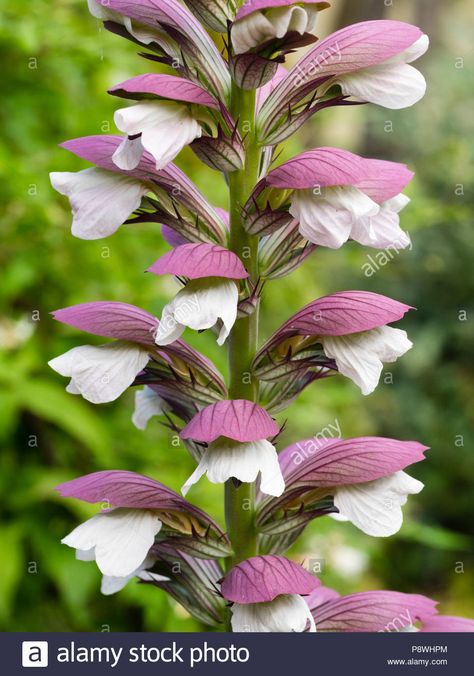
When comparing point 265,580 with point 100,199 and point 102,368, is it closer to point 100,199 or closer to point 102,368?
point 102,368

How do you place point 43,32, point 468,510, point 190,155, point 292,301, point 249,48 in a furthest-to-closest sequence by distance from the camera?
1. point 468,510
2. point 190,155
3. point 292,301
4. point 43,32
5. point 249,48

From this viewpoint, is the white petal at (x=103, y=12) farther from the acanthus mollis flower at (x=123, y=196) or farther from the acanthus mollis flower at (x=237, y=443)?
the acanthus mollis flower at (x=237, y=443)

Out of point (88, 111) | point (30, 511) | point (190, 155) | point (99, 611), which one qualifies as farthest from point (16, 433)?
point (190, 155)

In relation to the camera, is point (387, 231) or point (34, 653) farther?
point (34, 653)

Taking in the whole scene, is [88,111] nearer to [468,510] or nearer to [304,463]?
[304,463]

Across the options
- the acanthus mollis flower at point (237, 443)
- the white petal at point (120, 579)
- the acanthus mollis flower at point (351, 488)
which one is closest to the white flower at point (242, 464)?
the acanthus mollis flower at point (237, 443)

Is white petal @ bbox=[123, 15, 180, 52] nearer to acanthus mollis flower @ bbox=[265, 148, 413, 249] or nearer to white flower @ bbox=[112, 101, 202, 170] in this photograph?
white flower @ bbox=[112, 101, 202, 170]

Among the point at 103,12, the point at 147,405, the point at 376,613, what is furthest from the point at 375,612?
the point at 103,12
